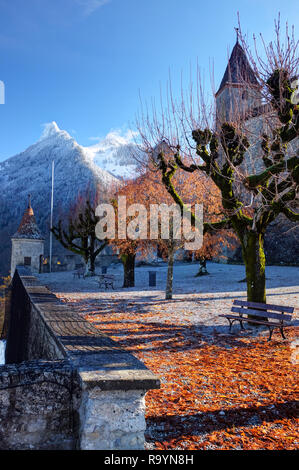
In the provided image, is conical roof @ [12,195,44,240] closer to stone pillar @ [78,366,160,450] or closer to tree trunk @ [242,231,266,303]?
tree trunk @ [242,231,266,303]

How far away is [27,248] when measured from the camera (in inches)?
1173

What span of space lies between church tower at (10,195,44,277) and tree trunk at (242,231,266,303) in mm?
23354

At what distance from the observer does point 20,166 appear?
118375mm

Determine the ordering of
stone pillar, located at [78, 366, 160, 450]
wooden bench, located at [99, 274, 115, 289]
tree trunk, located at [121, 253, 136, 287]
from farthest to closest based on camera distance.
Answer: tree trunk, located at [121, 253, 136, 287], wooden bench, located at [99, 274, 115, 289], stone pillar, located at [78, 366, 160, 450]

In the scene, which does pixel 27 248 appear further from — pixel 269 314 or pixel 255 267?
pixel 269 314

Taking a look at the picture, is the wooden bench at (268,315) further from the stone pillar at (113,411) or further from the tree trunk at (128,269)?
the tree trunk at (128,269)

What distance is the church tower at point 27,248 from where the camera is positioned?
2959cm

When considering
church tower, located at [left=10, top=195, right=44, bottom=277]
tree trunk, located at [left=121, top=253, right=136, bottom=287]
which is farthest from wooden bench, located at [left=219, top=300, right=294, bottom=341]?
church tower, located at [left=10, top=195, right=44, bottom=277]

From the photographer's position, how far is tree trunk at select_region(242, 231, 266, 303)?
9.66 meters

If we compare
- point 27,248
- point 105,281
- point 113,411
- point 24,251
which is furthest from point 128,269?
point 113,411
